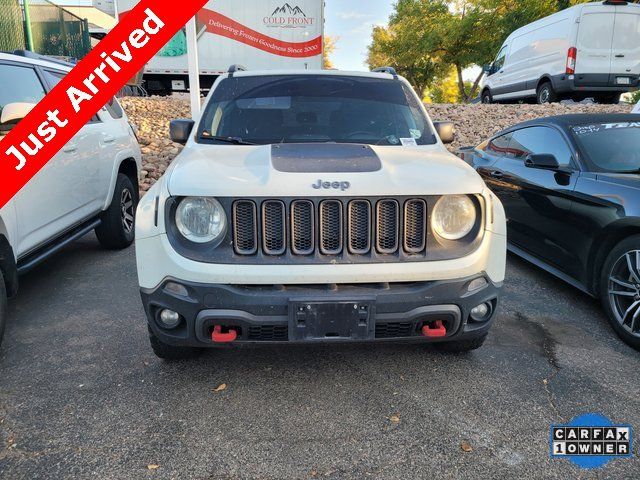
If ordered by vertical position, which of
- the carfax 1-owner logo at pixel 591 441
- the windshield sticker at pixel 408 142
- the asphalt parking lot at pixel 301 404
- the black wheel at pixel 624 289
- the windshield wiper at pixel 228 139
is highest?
the windshield wiper at pixel 228 139

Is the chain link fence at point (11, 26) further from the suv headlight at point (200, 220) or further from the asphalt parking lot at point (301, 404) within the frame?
the suv headlight at point (200, 220)

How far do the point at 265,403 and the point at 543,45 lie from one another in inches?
522

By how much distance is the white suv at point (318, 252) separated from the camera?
250cm

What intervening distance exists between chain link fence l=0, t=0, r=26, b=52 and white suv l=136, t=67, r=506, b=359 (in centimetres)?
1210

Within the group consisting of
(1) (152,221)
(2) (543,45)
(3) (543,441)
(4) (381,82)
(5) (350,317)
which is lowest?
(3) (543,441)

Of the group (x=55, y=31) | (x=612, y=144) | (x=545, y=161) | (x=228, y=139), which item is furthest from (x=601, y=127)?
(x=55, y=31)

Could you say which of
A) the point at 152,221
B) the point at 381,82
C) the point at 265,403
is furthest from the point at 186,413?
the point at 381,82

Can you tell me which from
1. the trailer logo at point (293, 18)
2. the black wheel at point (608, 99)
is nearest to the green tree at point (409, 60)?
the trailer logo at point (293, 18)

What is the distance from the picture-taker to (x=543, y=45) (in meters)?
13.0

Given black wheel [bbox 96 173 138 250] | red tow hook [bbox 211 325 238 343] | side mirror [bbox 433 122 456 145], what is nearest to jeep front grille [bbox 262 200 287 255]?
red tow hook [bbox 211 325 238 343]

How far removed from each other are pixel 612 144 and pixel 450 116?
7890mm

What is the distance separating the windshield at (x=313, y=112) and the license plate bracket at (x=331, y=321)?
56.7 inches

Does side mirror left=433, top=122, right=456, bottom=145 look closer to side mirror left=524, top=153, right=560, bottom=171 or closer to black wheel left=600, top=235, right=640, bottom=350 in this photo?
side mirror left=524, top=153, right=560, bottom=171

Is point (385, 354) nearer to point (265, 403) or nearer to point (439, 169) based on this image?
point (265, 403)
